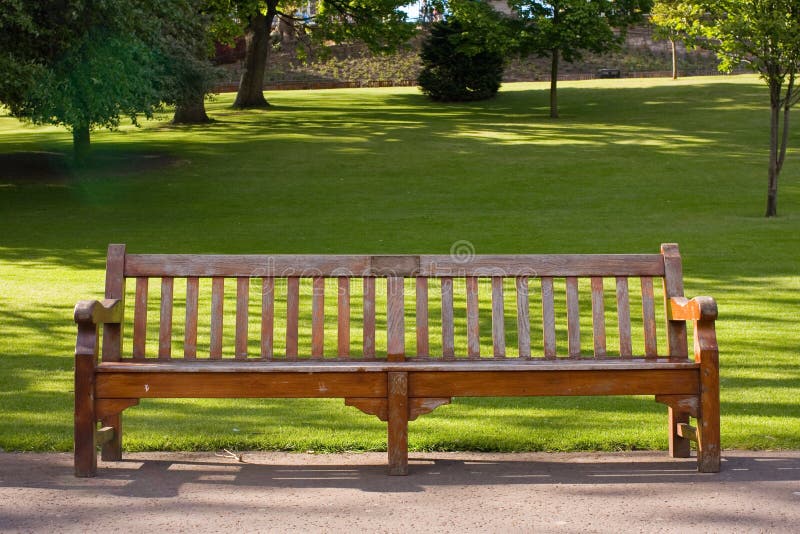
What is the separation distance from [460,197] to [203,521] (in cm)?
1901

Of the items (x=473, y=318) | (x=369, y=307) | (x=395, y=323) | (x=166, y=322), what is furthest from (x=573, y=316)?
(x=166, y=322)

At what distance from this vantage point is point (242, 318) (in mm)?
5832

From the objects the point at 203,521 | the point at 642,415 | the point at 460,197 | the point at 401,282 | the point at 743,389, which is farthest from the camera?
the point at 460,197

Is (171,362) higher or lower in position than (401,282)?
lower

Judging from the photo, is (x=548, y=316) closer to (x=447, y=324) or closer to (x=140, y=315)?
(x=447, y=324)

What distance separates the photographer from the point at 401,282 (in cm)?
566

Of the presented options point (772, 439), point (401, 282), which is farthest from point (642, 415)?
point (401, 282)

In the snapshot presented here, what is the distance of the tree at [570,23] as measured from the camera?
131ft

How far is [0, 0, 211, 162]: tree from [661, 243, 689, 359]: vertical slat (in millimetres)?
15193

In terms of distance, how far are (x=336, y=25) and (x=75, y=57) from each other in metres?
23.8

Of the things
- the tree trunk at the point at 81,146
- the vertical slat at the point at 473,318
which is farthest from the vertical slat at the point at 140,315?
the tree trunk at the point at 81,146

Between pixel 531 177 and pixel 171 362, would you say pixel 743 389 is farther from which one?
pixel 531 177

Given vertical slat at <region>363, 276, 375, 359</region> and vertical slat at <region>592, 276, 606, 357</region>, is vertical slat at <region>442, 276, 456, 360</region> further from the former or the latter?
vertical slat at <region>592, 276, 606, 357</region>

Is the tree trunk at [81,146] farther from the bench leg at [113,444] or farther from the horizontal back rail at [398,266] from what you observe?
the bench leg at [113,444]
